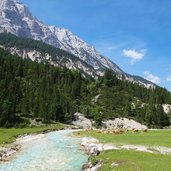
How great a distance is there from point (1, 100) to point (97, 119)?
52.5m

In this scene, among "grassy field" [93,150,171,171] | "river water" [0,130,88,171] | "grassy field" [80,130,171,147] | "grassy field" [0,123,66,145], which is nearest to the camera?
"grassy field" [93,150,171,171]

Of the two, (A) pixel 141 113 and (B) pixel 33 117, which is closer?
(B) pixel 33 117

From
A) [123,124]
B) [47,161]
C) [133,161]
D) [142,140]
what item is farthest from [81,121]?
[133,161]

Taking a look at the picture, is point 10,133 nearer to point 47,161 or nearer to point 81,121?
point 47,161

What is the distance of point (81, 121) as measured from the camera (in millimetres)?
167250

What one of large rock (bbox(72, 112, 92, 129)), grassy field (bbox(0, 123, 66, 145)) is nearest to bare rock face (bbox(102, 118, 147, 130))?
large rock (bbox(72, 112, 92, 129))

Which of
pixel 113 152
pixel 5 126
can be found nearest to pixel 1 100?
pixel 5 126

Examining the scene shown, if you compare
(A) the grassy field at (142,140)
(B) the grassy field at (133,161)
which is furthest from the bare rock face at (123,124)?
(B) the grassy field at (133,161)

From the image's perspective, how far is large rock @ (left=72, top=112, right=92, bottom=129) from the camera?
162 metres

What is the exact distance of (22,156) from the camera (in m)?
51.3

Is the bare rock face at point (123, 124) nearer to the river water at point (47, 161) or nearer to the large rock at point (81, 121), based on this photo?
the large rock at point (81, 121)

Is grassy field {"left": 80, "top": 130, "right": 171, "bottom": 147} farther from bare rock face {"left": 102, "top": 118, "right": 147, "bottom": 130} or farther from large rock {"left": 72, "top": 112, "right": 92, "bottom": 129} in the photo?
bare rock face {"left": 102, "top": 118, "right": 147, "bottom": 130}

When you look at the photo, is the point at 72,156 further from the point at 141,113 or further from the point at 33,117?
the point at 141,113

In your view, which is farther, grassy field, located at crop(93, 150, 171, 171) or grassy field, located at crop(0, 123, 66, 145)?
grassy field, located at crop(0, 123, 66, 145)
